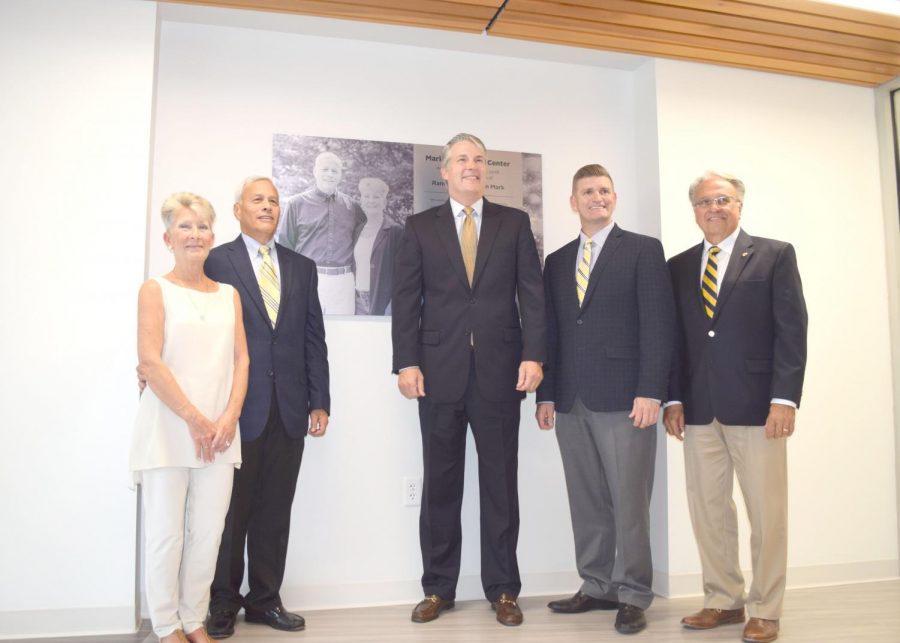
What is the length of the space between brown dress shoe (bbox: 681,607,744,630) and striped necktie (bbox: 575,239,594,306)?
1415 mm

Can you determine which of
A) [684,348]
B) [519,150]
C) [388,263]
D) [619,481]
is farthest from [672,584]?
[519,150]

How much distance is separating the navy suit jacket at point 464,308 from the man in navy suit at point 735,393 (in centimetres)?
69

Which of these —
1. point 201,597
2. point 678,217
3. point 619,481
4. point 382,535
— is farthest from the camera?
point 678,217

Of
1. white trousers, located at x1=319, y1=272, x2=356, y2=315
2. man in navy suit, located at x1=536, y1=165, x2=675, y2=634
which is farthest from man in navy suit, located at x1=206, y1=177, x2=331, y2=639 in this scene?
man in navy suit, located at x1=536, y1=165, x2=675, y2=634

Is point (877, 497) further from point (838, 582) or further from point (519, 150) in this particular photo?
point (519, 150)

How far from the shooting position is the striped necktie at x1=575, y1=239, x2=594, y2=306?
3189mm

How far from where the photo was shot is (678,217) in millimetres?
3891

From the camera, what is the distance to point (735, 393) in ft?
9.45

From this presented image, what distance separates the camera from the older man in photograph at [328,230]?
3.59 metres

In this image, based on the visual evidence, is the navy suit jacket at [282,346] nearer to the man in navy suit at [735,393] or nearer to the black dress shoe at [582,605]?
the black dress shoe at [582,605]

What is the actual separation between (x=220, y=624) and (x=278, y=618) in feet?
0.80

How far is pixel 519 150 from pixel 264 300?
5.69 feet

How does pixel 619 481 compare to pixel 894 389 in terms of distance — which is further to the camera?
pixel 894 389

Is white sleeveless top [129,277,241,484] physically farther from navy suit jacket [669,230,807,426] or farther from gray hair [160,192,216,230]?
navy suit jacket [669,230,807,426]
